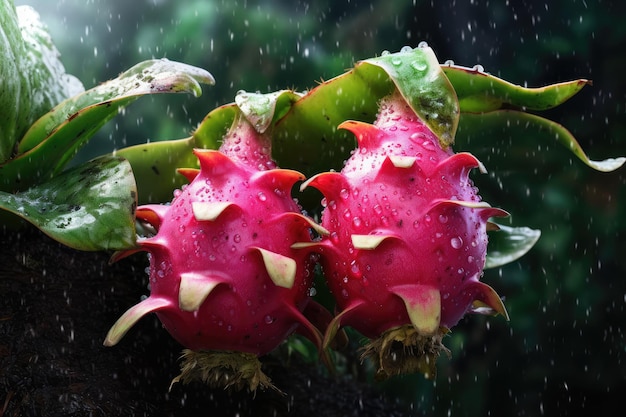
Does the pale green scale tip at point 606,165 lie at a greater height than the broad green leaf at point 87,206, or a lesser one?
lesser

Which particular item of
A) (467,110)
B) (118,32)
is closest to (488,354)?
(467,110)

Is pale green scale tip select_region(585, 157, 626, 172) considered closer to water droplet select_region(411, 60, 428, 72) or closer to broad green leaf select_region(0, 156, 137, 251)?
water droplet select_region(411, 60, 428, 72)

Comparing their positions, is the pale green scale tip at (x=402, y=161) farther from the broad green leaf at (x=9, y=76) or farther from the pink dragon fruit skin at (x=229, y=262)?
the broad green leaf at (x=9, y=76)

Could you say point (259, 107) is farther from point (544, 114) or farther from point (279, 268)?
point (544, 114)

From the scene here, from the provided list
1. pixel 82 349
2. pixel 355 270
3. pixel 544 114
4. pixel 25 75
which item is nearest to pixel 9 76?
pixel 25 75

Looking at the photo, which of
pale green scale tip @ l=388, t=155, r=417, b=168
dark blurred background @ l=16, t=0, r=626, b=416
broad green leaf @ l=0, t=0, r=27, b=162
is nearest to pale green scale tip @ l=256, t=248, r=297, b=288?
pale green scale tip @ l=388, t=155, r=417, b=168

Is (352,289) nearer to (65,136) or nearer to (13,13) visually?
(65,136)

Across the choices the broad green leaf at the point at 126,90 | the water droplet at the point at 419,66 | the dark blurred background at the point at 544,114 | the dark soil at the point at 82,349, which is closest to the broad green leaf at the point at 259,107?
the broad green leaf at the point at 126,90
